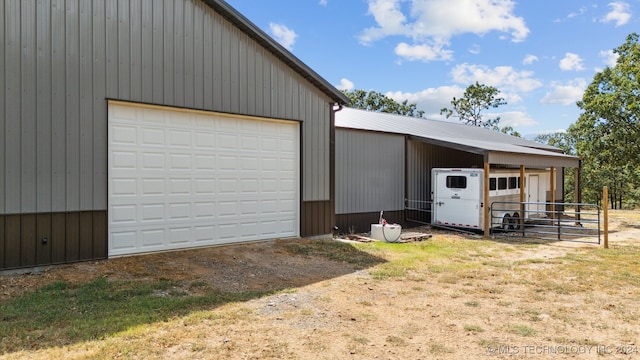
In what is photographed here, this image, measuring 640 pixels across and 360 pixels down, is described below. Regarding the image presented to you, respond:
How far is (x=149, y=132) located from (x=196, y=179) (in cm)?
126

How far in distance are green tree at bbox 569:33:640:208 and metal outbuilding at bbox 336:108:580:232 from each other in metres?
3.85

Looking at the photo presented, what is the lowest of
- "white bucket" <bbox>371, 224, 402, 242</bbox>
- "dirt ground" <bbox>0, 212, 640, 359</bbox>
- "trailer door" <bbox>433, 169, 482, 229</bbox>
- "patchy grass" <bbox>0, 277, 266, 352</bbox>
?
"dirt ground" <bbox>0, 212, 640, 359</bbox>

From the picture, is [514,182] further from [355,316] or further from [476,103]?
[476,103]

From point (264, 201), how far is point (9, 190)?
15.4 feet

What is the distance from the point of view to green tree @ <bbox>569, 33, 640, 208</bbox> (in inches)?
690

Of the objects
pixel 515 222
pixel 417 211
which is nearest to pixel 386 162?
pixel 417 211

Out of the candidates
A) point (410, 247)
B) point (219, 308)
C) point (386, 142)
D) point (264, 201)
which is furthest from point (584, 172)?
point (219, 308)

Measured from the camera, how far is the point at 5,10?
6367mm

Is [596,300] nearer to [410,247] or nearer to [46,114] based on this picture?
[410,247]

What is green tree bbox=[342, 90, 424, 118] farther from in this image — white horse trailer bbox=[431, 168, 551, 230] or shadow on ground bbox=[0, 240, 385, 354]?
shadow on ground bbox=[0, 240, 385, 354]

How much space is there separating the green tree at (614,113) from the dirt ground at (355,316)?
13.8 metres

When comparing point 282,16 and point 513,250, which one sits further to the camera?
point 282,16

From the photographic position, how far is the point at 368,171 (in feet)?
43.0

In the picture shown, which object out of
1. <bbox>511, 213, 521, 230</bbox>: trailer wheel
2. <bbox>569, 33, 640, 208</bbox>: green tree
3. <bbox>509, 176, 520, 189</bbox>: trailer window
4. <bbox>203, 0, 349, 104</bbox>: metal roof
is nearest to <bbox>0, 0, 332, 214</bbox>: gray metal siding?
<bbox>203, 0, 349, 104</bbox>: metal roof
